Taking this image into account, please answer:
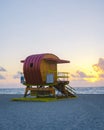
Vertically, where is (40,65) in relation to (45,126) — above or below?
above

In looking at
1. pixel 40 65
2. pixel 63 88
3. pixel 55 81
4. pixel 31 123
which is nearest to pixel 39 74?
pixel 40 65

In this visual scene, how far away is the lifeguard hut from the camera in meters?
33.1

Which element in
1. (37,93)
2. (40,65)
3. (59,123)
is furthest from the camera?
(37,93)

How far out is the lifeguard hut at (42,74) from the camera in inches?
1303

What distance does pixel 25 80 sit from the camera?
3512cm

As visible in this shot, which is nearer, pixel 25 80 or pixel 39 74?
pixel 39 74

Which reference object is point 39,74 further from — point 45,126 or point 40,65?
point 45,126

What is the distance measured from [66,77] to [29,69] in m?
4.90

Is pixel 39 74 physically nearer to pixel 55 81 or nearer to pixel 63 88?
pixel 55 81

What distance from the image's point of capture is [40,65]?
107 ft

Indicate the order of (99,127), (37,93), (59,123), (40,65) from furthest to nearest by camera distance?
(37,93) → (40,65) → (59,123) → (99,127)

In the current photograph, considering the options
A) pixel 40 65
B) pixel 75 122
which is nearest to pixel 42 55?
pixel 40 65

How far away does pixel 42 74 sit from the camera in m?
33.1

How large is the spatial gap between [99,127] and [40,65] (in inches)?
805
